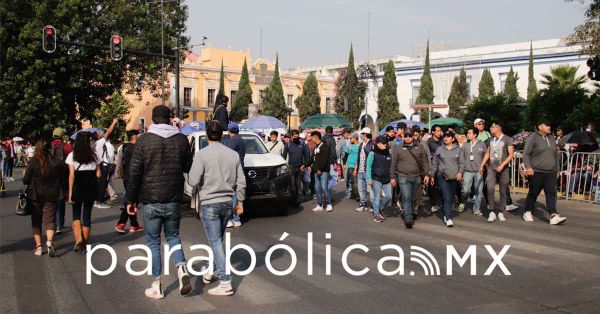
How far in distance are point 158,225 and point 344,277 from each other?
2.32 m

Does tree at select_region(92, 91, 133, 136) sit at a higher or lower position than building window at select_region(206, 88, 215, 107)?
lower

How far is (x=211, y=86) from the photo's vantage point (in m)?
64.4

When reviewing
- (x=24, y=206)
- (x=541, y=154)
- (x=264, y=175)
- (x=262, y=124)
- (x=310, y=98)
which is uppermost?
(x=310, y=98)

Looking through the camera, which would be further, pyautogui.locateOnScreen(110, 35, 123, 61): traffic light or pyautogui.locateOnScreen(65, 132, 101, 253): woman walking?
pyautogui.locateOnScreen(110, 35, 123, 61): traffic light

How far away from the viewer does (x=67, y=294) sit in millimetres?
6426

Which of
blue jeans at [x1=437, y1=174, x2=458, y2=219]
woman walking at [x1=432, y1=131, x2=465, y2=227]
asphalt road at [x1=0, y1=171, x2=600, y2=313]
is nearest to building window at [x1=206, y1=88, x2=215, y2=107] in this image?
asphalt road at [x1=0, y1=171, x2=600, y2=313]

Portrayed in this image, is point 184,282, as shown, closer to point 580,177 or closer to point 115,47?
Answer: point 580,177

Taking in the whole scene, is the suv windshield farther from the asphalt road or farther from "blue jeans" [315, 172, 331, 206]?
the asphalt road

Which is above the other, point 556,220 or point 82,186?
point 82,186

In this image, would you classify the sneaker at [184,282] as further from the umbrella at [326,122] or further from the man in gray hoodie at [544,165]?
the umbrella at [326,122]

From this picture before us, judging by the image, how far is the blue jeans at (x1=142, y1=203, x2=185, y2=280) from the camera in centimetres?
618

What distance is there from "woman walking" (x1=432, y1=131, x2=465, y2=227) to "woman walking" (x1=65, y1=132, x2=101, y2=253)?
6.34 m

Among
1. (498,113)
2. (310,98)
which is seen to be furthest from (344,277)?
(310,98)

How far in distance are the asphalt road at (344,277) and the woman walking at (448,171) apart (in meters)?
0.43
